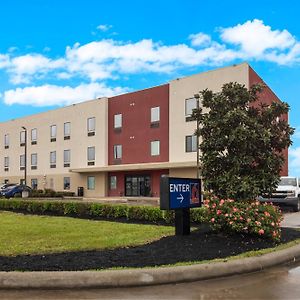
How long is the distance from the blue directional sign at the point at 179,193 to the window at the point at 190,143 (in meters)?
29.2

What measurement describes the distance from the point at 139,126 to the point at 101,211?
30309mm

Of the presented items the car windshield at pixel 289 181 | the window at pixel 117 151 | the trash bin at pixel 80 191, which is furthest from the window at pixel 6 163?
the car windshield at pixel 289 181

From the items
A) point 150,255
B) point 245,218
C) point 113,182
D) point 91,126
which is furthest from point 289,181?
point 91,126

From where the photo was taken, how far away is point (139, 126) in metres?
47.1

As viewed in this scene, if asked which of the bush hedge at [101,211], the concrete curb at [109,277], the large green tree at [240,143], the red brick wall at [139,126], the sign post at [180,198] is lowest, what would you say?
the concrete curb at [109,277]

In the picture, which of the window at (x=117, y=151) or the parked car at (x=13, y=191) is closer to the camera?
the parked car at (x=13, y=191)

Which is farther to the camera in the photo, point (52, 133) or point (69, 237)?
point (52, 133)

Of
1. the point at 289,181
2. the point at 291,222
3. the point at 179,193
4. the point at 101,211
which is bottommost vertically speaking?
the point at 291,222

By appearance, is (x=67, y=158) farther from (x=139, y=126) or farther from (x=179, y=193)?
(x=179, y=193)

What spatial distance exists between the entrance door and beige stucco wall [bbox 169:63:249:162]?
5.01 m

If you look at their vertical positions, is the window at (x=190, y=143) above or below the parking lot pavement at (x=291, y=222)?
above

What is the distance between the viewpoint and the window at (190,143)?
4105 cm

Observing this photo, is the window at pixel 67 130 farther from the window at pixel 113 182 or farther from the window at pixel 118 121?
the window at pixel 113 182

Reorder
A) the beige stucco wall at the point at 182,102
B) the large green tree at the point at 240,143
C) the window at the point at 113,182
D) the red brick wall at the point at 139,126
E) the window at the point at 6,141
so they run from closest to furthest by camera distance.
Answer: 1. the large green tree at the point at 240,143
2. the beige stucco wall at the point at 182,102
3. the red brick wall at the point at 139,126
4. the window at the point at 113,182
5. the window at the point at 6,141
